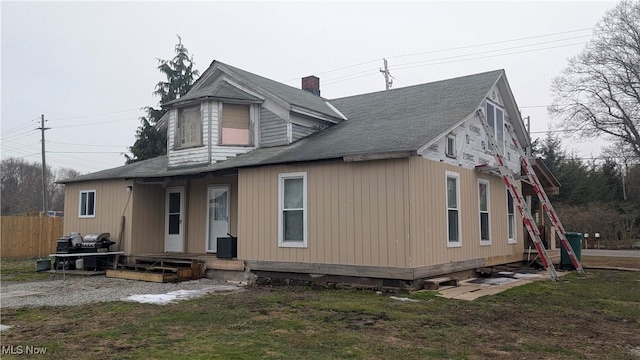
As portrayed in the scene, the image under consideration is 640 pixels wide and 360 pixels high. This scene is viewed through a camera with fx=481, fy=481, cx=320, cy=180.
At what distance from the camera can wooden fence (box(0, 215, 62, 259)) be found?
1927cm

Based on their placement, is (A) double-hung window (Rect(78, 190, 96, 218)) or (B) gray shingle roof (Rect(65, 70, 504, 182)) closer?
(B) gray shingle roof (Rect(65, 70, 504, 182))

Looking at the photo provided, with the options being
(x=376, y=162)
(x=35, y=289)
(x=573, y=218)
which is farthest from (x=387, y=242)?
(x=573, y=218)

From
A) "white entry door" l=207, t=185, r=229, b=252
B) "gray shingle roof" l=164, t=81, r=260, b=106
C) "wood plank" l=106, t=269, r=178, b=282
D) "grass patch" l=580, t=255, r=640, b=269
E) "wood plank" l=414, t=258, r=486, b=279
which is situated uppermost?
"gray shingle roof" l=164, t=81, r=260, b=106

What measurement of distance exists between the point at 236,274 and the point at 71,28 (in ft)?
Result: 24.3

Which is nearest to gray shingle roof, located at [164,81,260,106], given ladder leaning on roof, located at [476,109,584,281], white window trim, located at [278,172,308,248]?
white window trim, located at [278,172,308,248]

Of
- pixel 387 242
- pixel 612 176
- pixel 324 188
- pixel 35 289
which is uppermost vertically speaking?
pixel 612 176

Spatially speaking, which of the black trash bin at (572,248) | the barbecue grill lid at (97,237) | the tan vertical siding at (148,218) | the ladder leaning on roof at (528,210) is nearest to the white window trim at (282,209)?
the ladder leaning on roof at (528,210)

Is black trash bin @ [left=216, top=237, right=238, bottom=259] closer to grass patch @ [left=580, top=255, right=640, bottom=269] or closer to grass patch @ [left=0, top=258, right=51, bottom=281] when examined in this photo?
grass patch @ [left=0, top=258, right=51, bottom=281]

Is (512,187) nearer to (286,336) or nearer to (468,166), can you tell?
(468,166)

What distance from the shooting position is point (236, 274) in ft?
36.9

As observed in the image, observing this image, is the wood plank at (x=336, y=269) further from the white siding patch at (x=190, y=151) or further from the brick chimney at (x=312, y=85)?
the brick chimney at (x=312, y=85)

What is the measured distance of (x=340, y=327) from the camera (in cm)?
626

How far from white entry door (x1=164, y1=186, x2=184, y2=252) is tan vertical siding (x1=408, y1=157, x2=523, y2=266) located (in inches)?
297

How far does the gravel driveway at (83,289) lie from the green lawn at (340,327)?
859 mm
